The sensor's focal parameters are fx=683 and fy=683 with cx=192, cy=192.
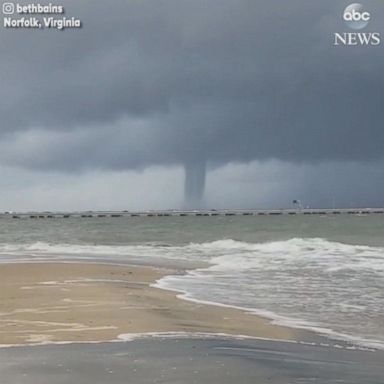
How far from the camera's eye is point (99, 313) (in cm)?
1195

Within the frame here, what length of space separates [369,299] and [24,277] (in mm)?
10048

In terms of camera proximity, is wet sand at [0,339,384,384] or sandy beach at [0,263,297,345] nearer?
wet sand at [0,339,384,384]

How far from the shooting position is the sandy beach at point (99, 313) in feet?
32.2

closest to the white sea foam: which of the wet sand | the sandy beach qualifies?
the sandy beach

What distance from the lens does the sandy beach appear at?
32.2 feet

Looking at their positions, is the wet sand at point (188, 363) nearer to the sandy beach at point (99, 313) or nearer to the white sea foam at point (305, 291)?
the sandy beach at point (99, 313)

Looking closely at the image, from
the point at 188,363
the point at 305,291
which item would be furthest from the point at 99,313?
the point at 305,291

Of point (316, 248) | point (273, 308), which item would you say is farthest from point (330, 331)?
point (316, 248)

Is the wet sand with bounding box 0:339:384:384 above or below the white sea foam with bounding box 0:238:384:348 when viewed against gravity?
above

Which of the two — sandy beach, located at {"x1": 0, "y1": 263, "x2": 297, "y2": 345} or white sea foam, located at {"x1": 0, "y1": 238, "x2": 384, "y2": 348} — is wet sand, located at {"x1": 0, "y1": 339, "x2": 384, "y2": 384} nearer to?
sandy beach, located at {"x1": 0, "y1": 263, "x2": 297, "y2": 345}

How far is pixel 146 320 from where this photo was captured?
1113 centimetres

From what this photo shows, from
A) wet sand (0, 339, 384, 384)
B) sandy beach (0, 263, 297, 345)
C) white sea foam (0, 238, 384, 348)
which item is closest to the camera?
wet sand (0, 339, 384, 384)

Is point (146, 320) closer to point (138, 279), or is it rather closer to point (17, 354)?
point (17, 354)

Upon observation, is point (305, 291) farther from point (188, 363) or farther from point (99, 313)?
point (188, 363)
